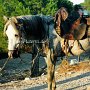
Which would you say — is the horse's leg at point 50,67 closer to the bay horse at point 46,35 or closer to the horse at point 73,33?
the bay horse at point 46,35

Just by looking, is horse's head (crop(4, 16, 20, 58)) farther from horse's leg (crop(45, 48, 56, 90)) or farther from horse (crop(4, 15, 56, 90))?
horse's leg (crop(45, 48, 56, 90))

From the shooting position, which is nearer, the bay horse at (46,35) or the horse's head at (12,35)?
the horse's head at (12,35)

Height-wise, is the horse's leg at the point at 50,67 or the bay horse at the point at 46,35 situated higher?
the bay horse at the point at 46,35

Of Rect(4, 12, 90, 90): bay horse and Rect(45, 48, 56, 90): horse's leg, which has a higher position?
Rect(4, 12, 90, 90): bay horse

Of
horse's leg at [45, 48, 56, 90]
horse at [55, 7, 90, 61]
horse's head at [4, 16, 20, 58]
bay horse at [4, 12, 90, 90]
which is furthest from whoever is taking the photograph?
horse's leg at [45, 48, 56, 90]

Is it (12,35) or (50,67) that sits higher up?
(12,35)

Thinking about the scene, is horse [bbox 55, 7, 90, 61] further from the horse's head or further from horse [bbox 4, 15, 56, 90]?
the horse's head

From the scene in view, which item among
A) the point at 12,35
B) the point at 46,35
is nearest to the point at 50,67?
the point at 46,35

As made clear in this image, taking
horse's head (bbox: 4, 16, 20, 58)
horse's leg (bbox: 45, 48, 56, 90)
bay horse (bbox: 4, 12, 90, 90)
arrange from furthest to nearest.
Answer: horse's leg (bbox: 45, 48, 56, 90), bay horse (bbox: 4, 12, 90, 90), horse's head (bbox: 4, 16, 20, 58)

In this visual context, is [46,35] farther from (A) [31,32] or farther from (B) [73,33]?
(B) [73,33]

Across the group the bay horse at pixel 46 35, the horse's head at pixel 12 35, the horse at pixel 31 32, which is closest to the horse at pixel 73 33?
the bay horse at pixel 46 35

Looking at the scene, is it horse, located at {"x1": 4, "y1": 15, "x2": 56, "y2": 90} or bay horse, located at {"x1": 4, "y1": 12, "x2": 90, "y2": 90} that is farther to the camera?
bay horse, located at {"x1": 4, "y1": 12, "x2": 90, "y2": 90}

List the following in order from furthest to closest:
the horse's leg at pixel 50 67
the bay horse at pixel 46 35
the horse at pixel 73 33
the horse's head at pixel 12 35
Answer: the horse's leg at pixel 50 67 < the horse at pixel 73 33 < the bay horse at pixel 46 35 < the horse's head at pixel 12 35

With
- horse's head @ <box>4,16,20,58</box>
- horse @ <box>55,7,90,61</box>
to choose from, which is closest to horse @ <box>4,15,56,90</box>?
horse's head @ <box>4,16,20,58</box>
